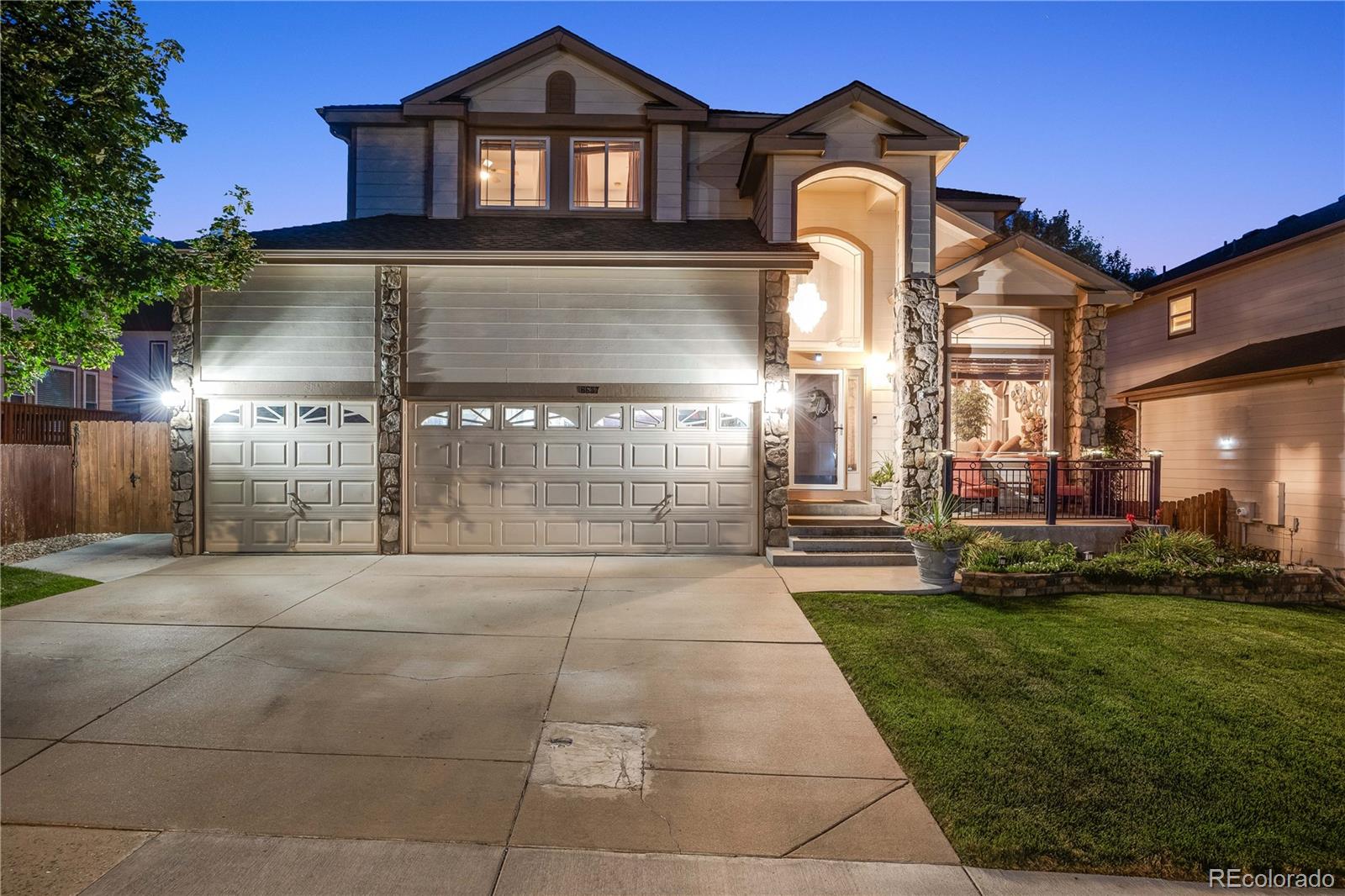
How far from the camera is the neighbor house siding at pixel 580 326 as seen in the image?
412 inches

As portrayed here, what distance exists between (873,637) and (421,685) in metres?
3.98

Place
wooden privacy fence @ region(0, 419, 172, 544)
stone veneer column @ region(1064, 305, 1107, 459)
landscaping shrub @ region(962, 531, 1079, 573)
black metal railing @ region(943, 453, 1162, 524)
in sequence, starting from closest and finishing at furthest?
landscaping shrub @ region(962, 531, 1079, 573) < black metal railing @ region(943, 453, 1162, 524) < wooden privacy fence @ region(0, 419, 172, 544) < stone veneer column @ region(1064, 305, 1107, 459)

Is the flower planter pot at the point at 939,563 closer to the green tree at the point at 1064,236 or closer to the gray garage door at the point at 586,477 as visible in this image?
the gray garage door at the point at 586,477

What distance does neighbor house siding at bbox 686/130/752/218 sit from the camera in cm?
1266

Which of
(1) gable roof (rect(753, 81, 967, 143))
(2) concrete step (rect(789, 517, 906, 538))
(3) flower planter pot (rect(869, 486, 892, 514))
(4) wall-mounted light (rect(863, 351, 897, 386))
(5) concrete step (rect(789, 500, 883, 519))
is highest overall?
(1) gable roof (rect(753, 81, 967, 143))

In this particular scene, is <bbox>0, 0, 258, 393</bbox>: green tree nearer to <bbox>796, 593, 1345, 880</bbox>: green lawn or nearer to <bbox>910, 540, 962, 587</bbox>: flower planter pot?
<bbox>796, 593, 1345, 880</bbox>: green lawn

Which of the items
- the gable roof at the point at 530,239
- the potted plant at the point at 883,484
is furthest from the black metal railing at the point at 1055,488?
the gable roof at the point at 530,239

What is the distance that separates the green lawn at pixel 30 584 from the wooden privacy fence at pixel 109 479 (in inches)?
118

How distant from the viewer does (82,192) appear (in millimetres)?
7609

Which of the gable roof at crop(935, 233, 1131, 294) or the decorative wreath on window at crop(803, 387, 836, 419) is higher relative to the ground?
the gable roof at crop(935, 233, 1131, 294)

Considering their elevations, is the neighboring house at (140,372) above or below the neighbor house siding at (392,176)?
below

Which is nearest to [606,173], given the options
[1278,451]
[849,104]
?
[849,104]

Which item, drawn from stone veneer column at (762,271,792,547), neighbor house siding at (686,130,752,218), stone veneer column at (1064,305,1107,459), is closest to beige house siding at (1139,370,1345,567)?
stone veneer column at (1064,305,1107,459)

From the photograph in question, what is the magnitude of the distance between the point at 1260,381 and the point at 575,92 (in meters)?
13.7
